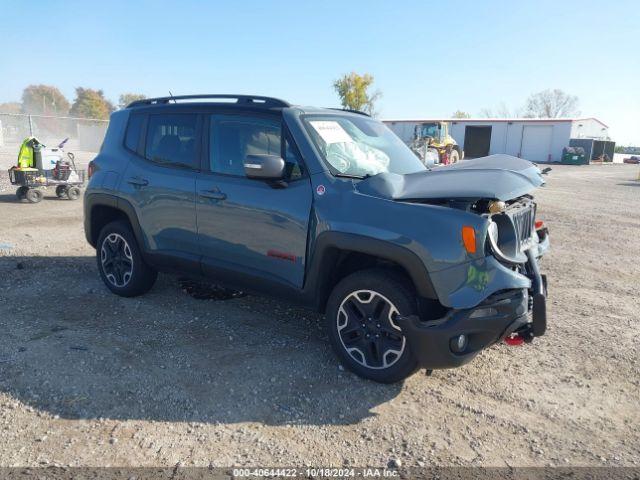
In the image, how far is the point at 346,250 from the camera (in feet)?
11.8

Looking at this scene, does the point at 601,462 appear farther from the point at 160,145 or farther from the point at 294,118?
the point at 160,145

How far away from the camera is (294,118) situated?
12.9ft

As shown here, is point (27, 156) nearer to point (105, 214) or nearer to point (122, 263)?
point (105, 214)

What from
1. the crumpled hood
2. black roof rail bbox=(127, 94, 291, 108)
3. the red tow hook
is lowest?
the red tow hook

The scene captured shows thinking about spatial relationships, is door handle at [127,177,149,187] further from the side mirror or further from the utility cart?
the utility cart

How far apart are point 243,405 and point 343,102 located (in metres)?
69.7

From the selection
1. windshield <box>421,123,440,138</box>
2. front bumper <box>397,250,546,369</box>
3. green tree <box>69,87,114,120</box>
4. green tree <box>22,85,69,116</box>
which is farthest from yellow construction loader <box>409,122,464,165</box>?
green tree <box>22,85,69,116</box>

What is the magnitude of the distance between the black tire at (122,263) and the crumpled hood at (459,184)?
8.65 feet

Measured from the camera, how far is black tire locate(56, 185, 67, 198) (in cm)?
1188

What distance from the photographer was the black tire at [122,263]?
5027 millimetres

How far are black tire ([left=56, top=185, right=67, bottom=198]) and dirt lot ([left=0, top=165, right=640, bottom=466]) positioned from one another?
721 cm

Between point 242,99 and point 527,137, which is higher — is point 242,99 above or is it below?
below

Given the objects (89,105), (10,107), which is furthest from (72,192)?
(10,107)

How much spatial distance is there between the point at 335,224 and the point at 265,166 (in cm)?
67
